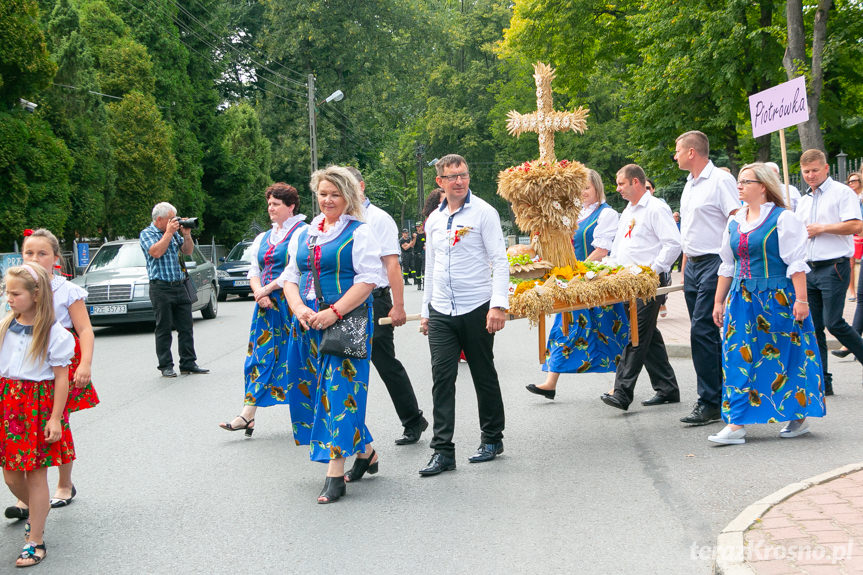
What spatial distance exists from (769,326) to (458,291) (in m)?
2.19

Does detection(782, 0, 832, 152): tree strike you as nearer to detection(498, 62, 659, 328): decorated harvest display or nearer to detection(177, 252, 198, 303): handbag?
detection(498, 62, 659, 328): decorated harvest display

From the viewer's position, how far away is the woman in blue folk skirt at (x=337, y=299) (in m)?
5.56

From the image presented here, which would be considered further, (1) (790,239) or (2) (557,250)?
(2) (557,250)

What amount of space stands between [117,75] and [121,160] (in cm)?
360

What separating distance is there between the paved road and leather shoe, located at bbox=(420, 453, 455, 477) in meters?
0.07

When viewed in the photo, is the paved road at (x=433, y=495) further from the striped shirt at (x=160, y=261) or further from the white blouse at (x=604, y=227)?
the striped shirt at (x=160, y=261)

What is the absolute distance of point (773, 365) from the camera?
6414 mm

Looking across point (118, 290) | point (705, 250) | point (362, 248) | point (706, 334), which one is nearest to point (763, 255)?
point (705, 250)

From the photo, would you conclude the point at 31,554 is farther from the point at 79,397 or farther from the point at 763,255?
the point at 763,255

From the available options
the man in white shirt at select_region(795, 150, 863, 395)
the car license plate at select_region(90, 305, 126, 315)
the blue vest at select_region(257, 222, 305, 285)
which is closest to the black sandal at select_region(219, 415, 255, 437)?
the blue vest at select_region(257, 222, 305, 285)

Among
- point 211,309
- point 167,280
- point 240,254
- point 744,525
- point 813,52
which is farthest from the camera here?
point 240,254

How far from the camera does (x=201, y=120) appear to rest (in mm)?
40719

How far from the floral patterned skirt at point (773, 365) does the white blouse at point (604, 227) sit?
2.24 m

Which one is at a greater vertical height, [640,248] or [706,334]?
[640,248]
